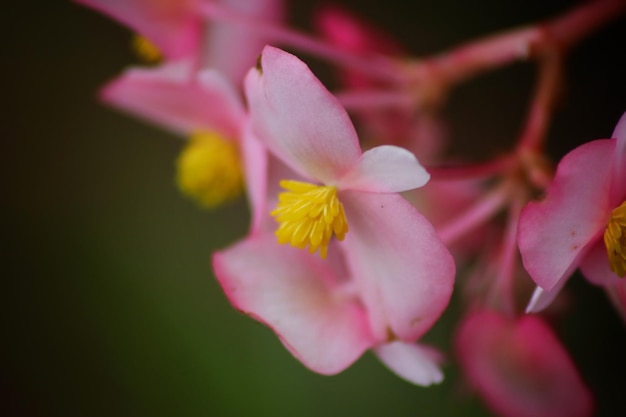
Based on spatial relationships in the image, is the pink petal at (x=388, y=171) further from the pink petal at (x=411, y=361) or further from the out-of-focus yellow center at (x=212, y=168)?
the out-of-focus yellow center at (x=212, y=168)

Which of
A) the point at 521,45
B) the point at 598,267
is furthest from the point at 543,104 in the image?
the point at 598,267

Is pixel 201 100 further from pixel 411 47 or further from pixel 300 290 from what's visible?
pixel 411 47

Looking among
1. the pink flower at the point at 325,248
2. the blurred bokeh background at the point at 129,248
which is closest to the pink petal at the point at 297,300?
the pink flower at the point at 325,248

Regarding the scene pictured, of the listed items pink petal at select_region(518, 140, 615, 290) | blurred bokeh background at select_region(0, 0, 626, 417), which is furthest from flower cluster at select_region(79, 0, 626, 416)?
blurred bokeh background at select_region(0, 0, 626, 417)

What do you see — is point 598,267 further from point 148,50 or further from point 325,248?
point 148,50

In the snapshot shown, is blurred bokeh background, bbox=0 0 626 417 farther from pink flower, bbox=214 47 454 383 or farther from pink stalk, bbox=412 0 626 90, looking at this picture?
pink flower, bbox=214 47 454 383

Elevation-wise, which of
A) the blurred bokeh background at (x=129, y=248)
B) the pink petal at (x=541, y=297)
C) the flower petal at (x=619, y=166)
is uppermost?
the flower petal at (x=619, y=166)

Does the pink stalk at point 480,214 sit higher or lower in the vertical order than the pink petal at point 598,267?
lower
